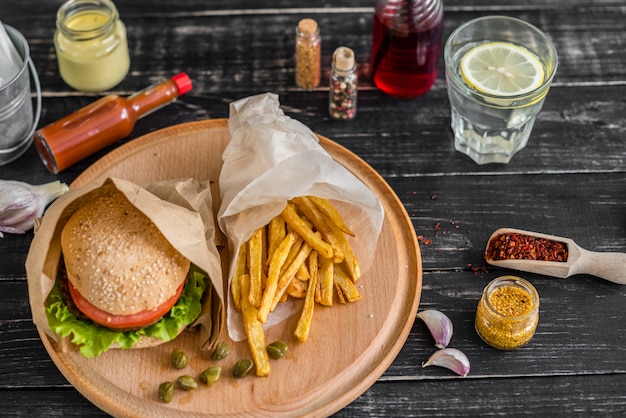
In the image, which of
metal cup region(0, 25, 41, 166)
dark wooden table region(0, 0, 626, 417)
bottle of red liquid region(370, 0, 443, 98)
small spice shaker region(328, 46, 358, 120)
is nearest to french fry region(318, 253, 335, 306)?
dark wooden table region(0, 0, 626, 417)

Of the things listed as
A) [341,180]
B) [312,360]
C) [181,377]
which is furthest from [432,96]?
[181,377]

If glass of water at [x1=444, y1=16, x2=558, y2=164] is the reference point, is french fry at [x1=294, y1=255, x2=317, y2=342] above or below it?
below

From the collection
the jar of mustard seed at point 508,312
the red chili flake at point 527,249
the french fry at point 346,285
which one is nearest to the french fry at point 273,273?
the french fry at point 346,285

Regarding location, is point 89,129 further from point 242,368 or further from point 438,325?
point 438,325

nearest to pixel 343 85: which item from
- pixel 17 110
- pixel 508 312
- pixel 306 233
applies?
Answer: pixel 306 233

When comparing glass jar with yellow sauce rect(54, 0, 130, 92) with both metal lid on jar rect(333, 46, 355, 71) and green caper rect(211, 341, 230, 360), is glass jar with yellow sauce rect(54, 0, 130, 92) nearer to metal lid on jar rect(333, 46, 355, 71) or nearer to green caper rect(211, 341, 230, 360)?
metal lid on jar rect(333, 46, 355, 71)

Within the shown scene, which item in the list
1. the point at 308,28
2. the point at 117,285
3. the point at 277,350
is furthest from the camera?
the point at 308,28
